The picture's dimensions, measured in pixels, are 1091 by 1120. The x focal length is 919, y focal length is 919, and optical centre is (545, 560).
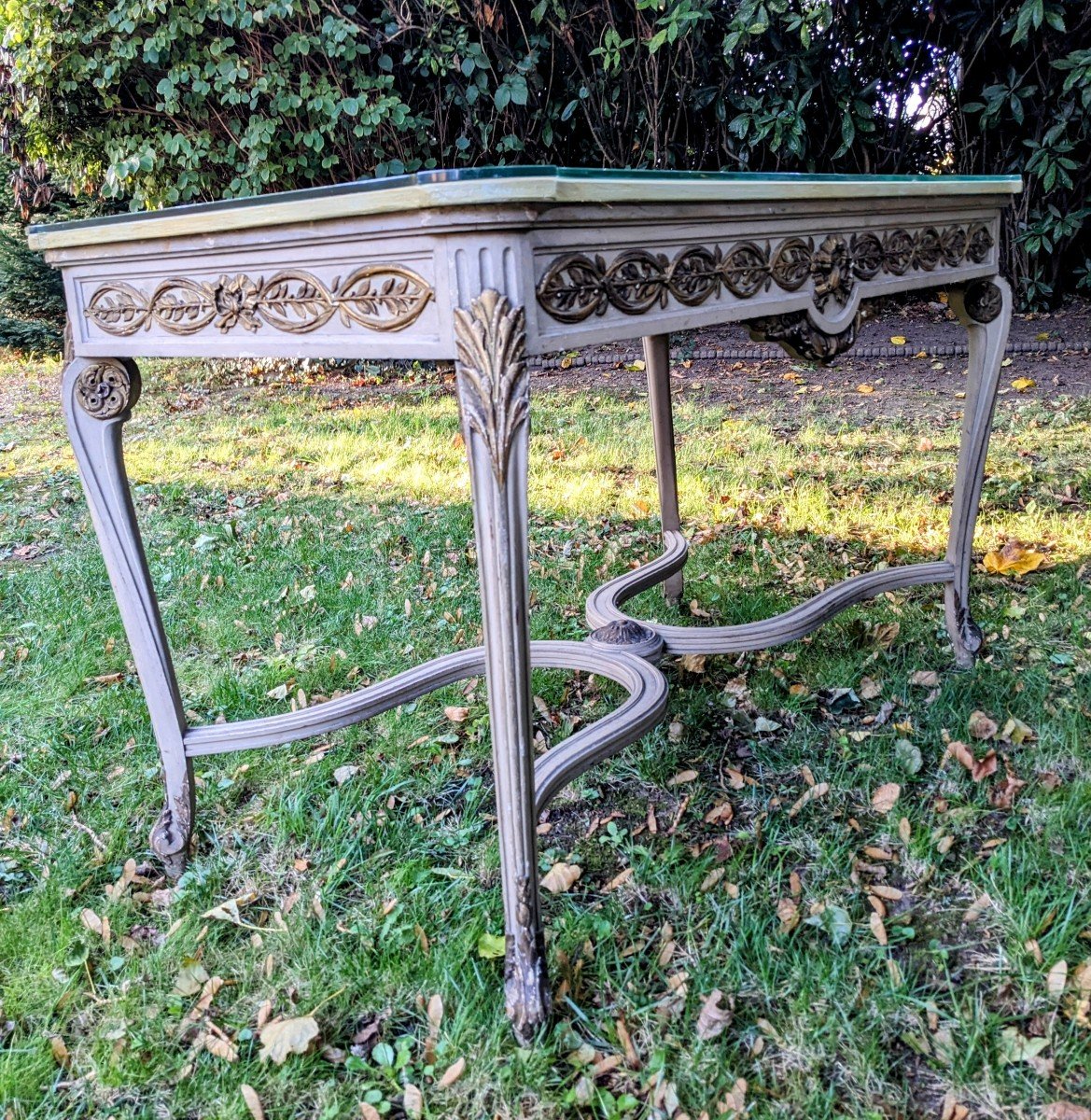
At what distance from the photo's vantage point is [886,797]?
5.73ft

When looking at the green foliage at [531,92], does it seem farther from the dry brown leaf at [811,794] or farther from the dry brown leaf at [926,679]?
the dry brown leaf at [811,794]

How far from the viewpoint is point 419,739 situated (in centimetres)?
208

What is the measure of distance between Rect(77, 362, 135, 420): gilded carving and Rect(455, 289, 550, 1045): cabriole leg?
0.72m

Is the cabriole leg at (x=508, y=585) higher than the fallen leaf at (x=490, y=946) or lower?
higher

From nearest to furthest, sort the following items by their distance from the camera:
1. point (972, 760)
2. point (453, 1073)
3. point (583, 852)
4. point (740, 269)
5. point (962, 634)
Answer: point (453, 1073) → point (740, 269) → point (583, 852) → point (972, 760) → point (962, 634)

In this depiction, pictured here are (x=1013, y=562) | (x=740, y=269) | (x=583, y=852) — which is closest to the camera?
(x=740, y=269)

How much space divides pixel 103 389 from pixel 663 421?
133 centimetres

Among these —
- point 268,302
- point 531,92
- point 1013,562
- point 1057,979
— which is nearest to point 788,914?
point 1057,979

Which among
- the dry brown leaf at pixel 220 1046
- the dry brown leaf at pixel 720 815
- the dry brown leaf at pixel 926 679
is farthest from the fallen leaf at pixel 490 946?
the dry brown leaf at pixel 926 679

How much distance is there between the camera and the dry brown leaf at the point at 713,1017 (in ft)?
4.14

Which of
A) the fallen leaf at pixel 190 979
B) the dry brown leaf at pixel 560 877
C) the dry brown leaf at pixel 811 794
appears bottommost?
the fallen leaf at pixel 190 979

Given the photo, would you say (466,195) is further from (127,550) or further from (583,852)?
(583,852)

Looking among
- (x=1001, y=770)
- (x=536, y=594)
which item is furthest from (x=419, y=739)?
(x=1001, y=770)

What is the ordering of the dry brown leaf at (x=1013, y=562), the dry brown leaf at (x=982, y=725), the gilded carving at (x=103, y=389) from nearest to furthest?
1. the gilded carving at (x=103, y=389)
2. the dry brown leaf at (x=982, y=725)
3. the dry brown leaf at (x=1013, y=562)
